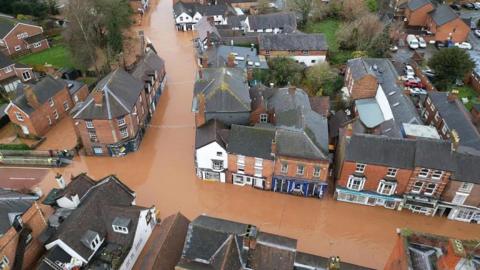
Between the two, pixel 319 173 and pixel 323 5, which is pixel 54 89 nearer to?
pixel 319 173

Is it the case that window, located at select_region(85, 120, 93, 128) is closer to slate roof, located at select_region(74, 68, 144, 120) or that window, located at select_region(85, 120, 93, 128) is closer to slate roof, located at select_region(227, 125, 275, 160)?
slate roof, located at select_region(74, 68, 144, 120)

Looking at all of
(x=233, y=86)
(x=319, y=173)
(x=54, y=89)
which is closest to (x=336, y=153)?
(x=319, y=173)

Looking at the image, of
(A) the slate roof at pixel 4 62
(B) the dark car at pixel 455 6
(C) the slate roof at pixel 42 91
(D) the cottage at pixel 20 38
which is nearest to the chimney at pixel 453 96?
(B) the dark car at pixel 455 6

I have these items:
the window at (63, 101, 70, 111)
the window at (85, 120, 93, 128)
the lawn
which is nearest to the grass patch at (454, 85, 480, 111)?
the window at (85, 120, 93, 128)

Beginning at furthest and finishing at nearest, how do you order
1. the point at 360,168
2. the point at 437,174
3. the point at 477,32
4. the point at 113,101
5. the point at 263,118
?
the point at 477,32
the point at 263,118
the point at 113,101
the point at 360,168
the point at 437,174

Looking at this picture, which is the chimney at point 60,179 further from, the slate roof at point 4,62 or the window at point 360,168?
the slate roof at point 4,62

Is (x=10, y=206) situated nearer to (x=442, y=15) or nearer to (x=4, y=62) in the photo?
(x=4, y=62)

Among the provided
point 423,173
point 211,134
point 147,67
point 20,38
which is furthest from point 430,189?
point 20,38
